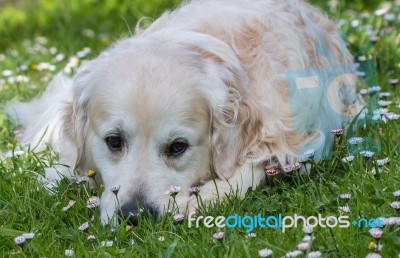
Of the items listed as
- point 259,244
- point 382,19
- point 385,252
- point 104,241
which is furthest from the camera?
point 382,19

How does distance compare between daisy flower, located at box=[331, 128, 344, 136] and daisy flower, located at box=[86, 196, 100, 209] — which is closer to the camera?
daisy flower, located at box=[86, 196, 100, 209]

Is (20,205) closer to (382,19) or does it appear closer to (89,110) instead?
(89,110)

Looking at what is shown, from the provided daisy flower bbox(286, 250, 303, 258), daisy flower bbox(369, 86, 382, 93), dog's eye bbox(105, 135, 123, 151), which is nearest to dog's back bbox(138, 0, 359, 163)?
daisy flower bbox(369, 86, 382, 93)

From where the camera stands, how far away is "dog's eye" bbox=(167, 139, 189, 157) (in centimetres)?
394

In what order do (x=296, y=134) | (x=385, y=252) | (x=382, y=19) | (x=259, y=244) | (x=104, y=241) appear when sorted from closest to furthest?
(x=385, y=252) < (x=259, y=244) < (x=104, y=241) < (x=296, y=134) < (x=382, y=19)

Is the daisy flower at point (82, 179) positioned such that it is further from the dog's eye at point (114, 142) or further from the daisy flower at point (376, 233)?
the daisy flower at point (376, 233)

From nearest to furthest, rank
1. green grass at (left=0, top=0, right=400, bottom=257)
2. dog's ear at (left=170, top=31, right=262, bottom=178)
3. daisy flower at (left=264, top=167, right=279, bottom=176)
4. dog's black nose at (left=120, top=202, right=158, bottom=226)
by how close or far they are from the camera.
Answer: green grass at (left=0, top=0, right=400, bottom=257)
dog's black nose at (left=120, top=202, right=158, bottom=226)
daisy flower at (left=264, top=167, right=279, bottom=176)
dog's ear at (left=170, top=31, right=262, bottom=178)

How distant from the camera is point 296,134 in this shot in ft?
13.8

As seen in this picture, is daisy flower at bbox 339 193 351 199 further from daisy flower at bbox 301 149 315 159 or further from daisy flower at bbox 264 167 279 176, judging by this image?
daisy flower at bbox 264 167 279 176

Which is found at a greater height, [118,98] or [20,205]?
[118,98]

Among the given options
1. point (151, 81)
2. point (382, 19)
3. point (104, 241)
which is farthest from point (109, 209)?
point (382, 19)

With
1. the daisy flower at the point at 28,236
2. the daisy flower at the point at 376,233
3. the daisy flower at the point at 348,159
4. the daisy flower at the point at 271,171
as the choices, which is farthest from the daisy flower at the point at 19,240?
the daisy flower at the point at 348,159

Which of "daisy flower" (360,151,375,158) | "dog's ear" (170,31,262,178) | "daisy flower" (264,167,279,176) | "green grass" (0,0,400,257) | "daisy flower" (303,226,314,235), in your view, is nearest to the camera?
"daisy flower" (303,226,314,235)

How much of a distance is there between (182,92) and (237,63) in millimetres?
421
